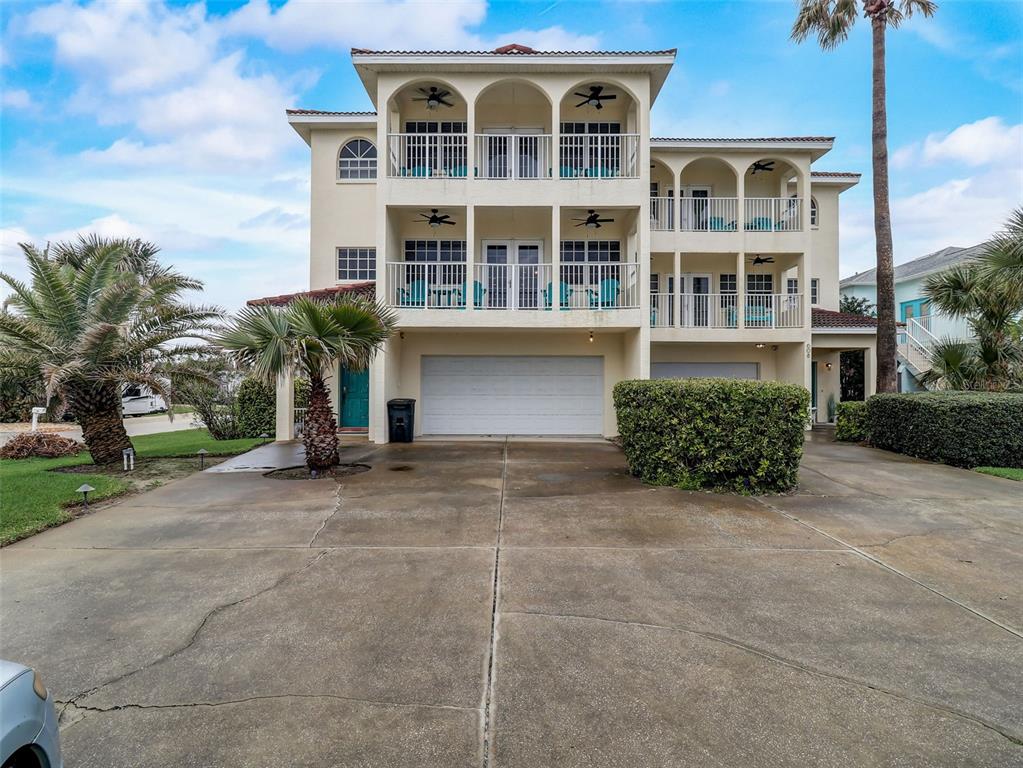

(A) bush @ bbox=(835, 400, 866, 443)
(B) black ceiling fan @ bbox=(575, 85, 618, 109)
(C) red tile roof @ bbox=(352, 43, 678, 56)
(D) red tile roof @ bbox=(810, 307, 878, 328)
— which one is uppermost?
(C) red tile roof @ bbox=(352, 43, 678, 56)

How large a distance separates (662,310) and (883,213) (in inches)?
241

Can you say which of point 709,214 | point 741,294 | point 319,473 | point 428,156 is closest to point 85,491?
point 319,473

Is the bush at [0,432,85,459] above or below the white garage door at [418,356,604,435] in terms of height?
below

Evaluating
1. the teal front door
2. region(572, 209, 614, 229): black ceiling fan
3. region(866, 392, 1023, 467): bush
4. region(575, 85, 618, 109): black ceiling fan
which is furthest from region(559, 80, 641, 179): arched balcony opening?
region(866, 392, 1023, 467): bush

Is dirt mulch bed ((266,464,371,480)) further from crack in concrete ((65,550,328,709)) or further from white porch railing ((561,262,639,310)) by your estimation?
white porch railing ((561,262,639,310))

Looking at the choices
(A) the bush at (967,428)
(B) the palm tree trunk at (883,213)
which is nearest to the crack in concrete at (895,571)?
(A) the bush at (967,428)

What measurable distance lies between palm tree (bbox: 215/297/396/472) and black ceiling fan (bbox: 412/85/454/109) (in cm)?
761

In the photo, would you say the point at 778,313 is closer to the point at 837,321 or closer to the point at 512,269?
the point at 837,321

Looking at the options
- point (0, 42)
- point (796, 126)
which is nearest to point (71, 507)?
point (0, 42)

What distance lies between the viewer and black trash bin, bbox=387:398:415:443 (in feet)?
40.7

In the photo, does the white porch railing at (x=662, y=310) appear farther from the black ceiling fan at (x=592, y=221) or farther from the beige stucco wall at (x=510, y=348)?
the black ceiling fan at (x=592, y=221)

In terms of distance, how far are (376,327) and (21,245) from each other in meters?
6.60

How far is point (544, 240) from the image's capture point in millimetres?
14141

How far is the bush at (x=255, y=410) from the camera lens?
14273mm
